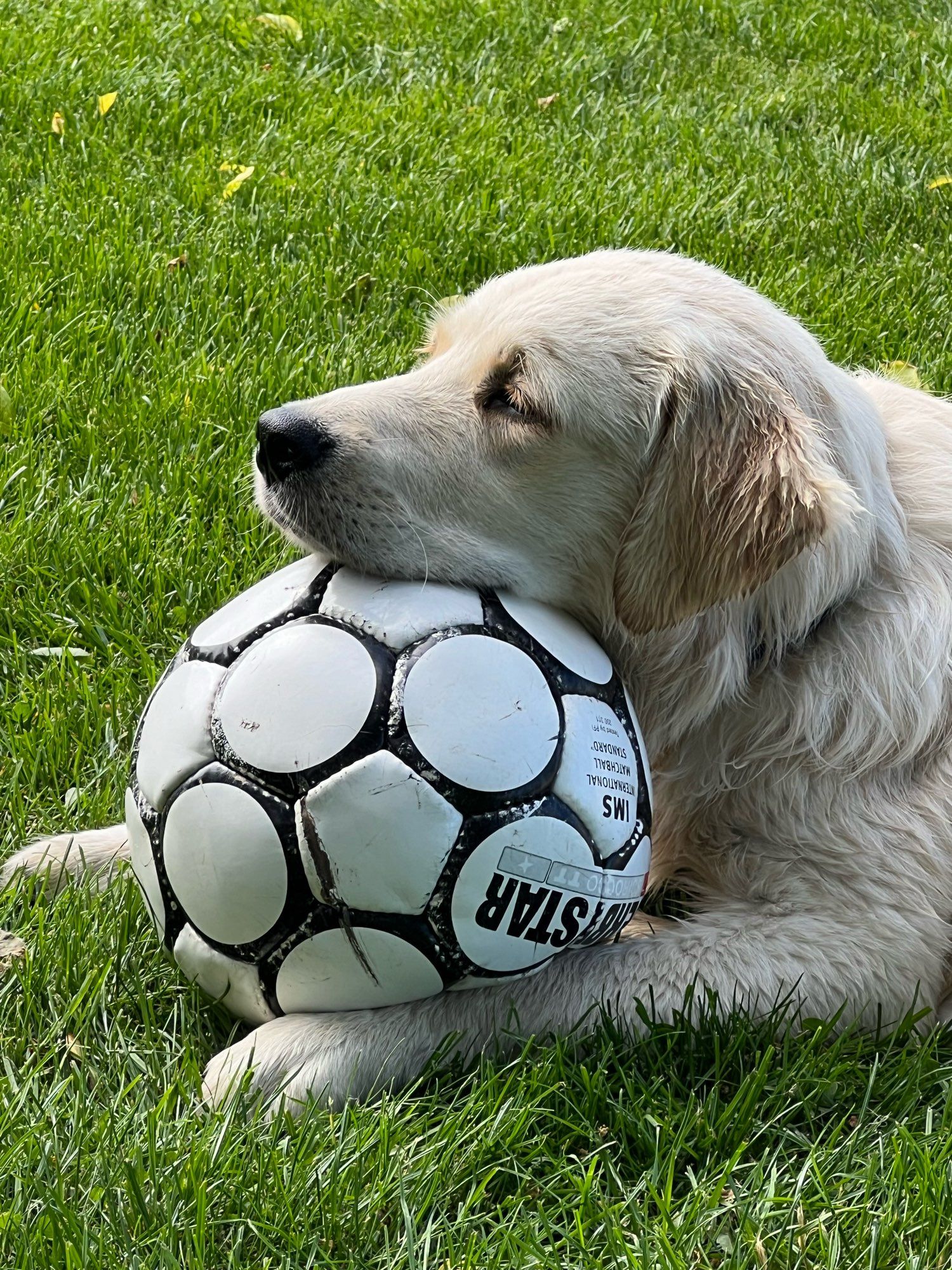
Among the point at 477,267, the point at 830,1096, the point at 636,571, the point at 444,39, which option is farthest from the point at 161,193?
the point at 830,1096

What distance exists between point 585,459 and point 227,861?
4.01ft

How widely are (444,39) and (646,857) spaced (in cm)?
629

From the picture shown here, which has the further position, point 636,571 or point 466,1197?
point 636,571

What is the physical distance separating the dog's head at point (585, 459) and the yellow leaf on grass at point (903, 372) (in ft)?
6.61

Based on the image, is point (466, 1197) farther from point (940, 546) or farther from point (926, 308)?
point (926, 308)

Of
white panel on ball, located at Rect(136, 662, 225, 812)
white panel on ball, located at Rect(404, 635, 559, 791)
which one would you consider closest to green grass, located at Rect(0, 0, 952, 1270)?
white panel on ball, located at Rect(136, 662, 225, 812)

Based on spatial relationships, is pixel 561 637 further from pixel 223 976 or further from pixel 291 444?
pixel 223 976

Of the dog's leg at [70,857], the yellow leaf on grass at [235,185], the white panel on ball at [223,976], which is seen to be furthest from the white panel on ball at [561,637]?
the yellow leaf on grass at [235,185]

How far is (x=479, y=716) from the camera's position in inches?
106

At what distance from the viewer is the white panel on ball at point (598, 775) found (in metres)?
2.75

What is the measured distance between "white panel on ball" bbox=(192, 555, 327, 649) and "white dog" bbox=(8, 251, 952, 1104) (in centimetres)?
11

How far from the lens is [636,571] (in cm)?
316

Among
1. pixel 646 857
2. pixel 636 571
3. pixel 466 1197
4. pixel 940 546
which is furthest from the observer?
pixel 940 546

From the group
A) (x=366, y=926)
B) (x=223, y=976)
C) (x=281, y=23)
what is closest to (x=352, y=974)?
(x=366, y=926)
